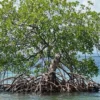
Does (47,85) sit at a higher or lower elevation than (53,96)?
higher

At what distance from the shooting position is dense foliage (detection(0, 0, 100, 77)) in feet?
85.3

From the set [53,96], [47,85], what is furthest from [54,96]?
[47,85]

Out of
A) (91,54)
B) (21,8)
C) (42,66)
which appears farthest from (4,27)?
(91,54)

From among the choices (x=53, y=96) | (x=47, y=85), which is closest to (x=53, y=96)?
→ (x=53, y=96)

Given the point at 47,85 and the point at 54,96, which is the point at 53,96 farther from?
the point at 47,85

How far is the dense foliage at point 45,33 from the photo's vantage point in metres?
26.0

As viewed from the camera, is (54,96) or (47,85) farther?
(47,85)

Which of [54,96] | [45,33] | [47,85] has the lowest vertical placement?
[54,96]

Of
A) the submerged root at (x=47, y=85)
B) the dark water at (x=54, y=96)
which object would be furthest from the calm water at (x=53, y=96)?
the submerged root at (x=47, y=85)

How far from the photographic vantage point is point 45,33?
26.1m

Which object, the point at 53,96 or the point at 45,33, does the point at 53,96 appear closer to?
the point at 53,96

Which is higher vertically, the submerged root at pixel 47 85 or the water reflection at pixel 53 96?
the submerged root at pixel 47 85

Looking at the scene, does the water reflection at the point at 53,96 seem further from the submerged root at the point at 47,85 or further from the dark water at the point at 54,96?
the submerged root at the point at 47,85

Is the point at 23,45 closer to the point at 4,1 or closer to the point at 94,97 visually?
the point at 4,1
